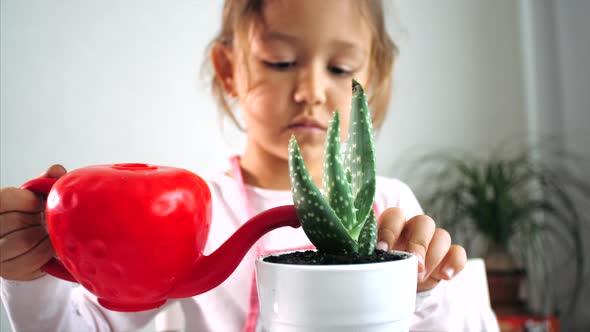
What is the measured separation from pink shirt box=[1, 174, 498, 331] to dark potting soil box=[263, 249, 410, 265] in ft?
0.44

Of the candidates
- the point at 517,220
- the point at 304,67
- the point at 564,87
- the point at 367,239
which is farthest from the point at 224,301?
the point at 564,87

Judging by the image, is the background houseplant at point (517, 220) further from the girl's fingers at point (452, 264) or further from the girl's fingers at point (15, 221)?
the girl's fingers at point (15, 221)

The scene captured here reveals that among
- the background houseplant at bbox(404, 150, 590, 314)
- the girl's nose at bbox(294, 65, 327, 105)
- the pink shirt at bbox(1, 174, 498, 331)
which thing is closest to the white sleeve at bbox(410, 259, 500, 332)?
the pink shirt at bbox(1, 174, 498, 331)

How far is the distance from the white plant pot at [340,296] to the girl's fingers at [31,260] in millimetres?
158

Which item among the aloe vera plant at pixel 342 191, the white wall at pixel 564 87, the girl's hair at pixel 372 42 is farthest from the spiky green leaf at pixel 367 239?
the white wall at pixel 564 87

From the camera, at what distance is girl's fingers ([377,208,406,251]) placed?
0.33 metres

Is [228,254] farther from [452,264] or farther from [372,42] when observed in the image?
[372,42]

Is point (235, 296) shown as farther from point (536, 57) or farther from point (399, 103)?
point (536, 57)

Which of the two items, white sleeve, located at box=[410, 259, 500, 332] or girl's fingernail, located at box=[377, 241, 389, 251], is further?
white sleeve, located at box=[410, 259, 500, 332]

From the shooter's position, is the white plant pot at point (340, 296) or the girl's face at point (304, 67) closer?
the white plant pot at point (340, 296)

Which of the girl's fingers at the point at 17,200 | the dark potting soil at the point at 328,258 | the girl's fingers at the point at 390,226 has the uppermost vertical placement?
the girl's fingers at the point at 17,200

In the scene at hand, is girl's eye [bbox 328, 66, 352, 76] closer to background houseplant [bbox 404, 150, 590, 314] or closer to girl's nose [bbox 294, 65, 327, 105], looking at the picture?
girl's nose [bbox 294, 65, 327, 105]

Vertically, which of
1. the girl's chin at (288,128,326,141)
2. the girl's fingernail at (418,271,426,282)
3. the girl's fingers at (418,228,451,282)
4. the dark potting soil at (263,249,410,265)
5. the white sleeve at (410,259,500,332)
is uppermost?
the girl's chin at (288,128,326,141)

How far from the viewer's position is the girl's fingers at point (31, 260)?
312mm
